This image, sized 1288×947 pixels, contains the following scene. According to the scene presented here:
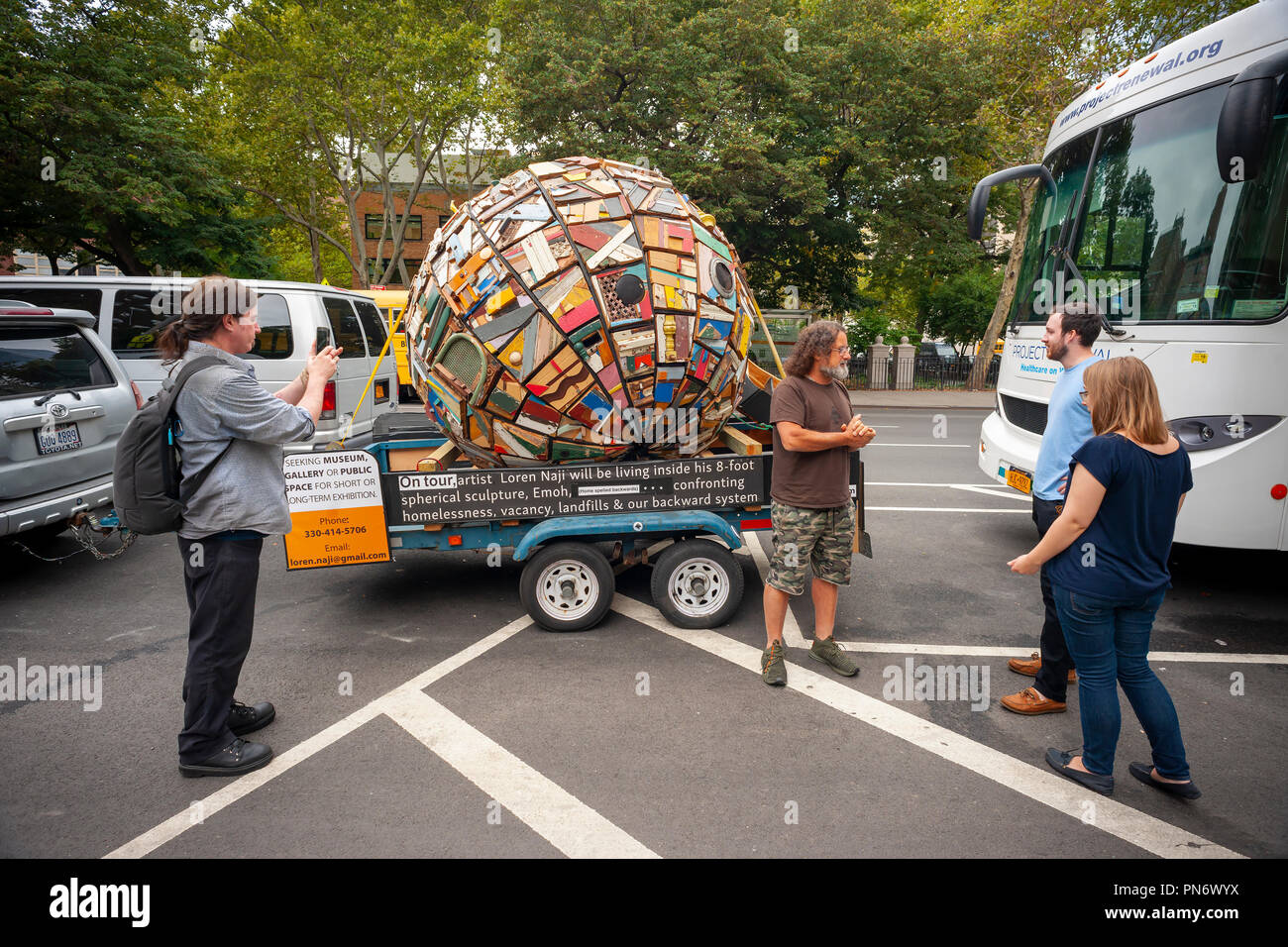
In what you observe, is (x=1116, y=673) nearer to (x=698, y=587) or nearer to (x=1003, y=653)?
(x=1003, y=653)

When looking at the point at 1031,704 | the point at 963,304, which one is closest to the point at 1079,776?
the point at 1031,704

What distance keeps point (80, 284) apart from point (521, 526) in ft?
20.1

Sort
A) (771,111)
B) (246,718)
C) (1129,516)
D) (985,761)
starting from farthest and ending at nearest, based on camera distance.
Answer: (771,111) → (246,718) → (985,761) → (1129,516)

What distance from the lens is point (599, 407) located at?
13.8ft

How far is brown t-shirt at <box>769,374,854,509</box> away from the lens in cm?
376

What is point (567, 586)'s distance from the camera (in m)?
4.43

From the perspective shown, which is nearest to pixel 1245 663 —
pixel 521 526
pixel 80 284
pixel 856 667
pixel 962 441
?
pixel 856 667

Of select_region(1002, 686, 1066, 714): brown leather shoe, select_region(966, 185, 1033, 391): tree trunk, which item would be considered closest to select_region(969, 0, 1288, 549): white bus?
select_region(1002, 686, 1066, 714): brown leather shoe

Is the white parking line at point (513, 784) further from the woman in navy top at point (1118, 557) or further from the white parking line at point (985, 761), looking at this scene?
the woman in navy top at point (1118, 557)

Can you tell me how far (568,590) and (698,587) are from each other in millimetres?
800

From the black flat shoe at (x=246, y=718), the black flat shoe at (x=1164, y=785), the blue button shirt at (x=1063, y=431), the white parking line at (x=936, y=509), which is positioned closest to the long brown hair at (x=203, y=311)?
the black flat shoe at (x=246, y=718)

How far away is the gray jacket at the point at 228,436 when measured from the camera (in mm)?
2924

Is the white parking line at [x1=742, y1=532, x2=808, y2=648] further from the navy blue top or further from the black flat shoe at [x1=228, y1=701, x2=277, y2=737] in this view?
the black flat shoe at [x1=228, y1=701, x2=277, y2=737]

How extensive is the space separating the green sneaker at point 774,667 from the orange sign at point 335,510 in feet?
7.38
